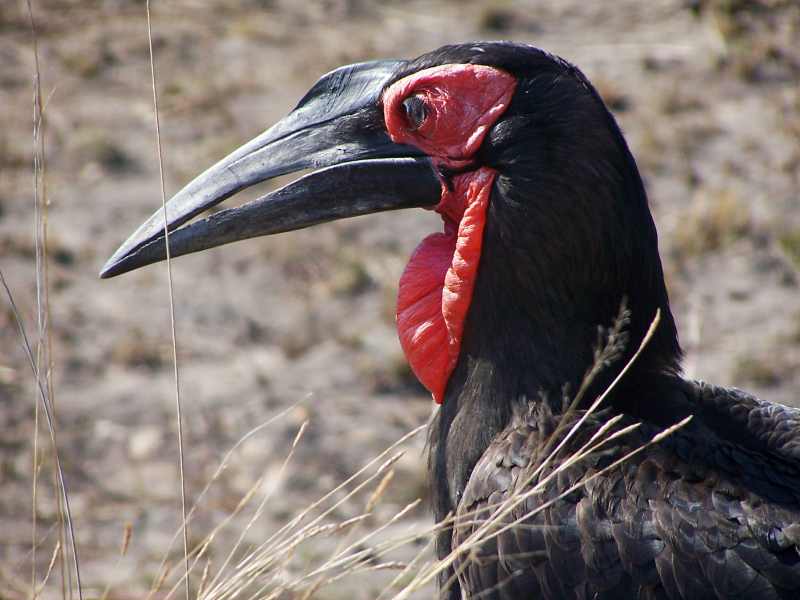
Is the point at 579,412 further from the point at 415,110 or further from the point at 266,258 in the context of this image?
the point at 266,258

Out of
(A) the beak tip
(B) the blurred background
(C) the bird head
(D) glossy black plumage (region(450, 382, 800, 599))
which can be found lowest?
(B) the blurred background

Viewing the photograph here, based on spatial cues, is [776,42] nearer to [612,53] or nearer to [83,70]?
[612,53]

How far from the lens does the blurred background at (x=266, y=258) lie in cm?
426

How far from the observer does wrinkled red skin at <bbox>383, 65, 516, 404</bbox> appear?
2.63 m

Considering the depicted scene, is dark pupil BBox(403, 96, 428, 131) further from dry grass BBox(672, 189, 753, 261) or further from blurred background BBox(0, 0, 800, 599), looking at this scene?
dry grass BBox(672, 189, 753, 261)

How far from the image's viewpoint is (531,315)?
8.59ft

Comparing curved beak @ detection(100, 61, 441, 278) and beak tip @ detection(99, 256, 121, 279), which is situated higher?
curved beak @ detection(100, 61, 441, 278)

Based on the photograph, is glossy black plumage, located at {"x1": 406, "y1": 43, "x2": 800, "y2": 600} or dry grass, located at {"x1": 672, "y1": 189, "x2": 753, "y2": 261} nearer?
glossy black plumage, located at {"x1": 406, "y1": 43, "x2": 800, "y2": 600}

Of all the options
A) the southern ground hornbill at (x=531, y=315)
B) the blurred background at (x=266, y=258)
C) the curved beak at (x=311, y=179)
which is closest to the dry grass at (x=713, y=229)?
the blurred background at (x=266, y=258)

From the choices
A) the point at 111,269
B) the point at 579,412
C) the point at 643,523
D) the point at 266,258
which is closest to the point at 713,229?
the point at 266,258

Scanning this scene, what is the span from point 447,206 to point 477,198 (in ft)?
0.42

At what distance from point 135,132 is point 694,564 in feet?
15.4

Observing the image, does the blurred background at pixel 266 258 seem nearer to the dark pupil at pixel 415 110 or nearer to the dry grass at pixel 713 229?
the dry grass at pixel 713 229

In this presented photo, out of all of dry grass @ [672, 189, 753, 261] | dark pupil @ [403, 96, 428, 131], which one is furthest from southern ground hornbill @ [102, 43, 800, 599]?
dry grass @ [672, 189, 753, 261]
